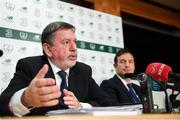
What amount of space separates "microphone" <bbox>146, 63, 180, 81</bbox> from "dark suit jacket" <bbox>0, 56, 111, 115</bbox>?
1.49ft

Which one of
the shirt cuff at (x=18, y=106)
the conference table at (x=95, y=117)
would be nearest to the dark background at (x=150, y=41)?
the shirt cuff at (x=18, y=106)

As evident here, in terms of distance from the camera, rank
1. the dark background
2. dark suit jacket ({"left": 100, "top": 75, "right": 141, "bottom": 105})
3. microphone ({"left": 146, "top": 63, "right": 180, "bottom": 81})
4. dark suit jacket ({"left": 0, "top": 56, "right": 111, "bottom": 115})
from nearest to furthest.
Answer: microphone ({"left": 146, "top": 63, "right": 180, "bottom": 81}) < dark suit jacket ({"left": 0, "top": 56, "right": 111, "bottom": 115}) < dark suit jacket ({"left": 100, "top": 75, "right": 141, "bottom": 105}) < the dark background

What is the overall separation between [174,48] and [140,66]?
1.17 m

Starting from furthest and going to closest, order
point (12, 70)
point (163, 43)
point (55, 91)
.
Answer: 1. point (163, 43)
2. point (12, 70)
3. point (55, 91)

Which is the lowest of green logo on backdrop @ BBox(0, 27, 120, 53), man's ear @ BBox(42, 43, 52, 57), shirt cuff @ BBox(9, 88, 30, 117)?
shirt cuff @ BBox(9, 88, 30, 117)

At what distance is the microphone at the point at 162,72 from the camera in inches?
49.4

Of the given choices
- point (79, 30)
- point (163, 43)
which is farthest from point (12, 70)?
point (163, 43)

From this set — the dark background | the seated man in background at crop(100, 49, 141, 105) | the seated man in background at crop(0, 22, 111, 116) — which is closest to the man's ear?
the seated man in background at crop(0, 22, 111, 116)

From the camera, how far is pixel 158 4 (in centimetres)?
522

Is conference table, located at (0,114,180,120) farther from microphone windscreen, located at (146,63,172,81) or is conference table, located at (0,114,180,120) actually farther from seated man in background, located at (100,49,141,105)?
seated man in background, located at (100,49,141,105)

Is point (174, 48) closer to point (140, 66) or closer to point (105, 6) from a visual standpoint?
point (140, 66)

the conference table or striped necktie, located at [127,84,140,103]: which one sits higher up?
the conference table

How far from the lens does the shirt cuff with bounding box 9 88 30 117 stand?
41.2 inches

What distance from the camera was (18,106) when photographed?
109 cm
